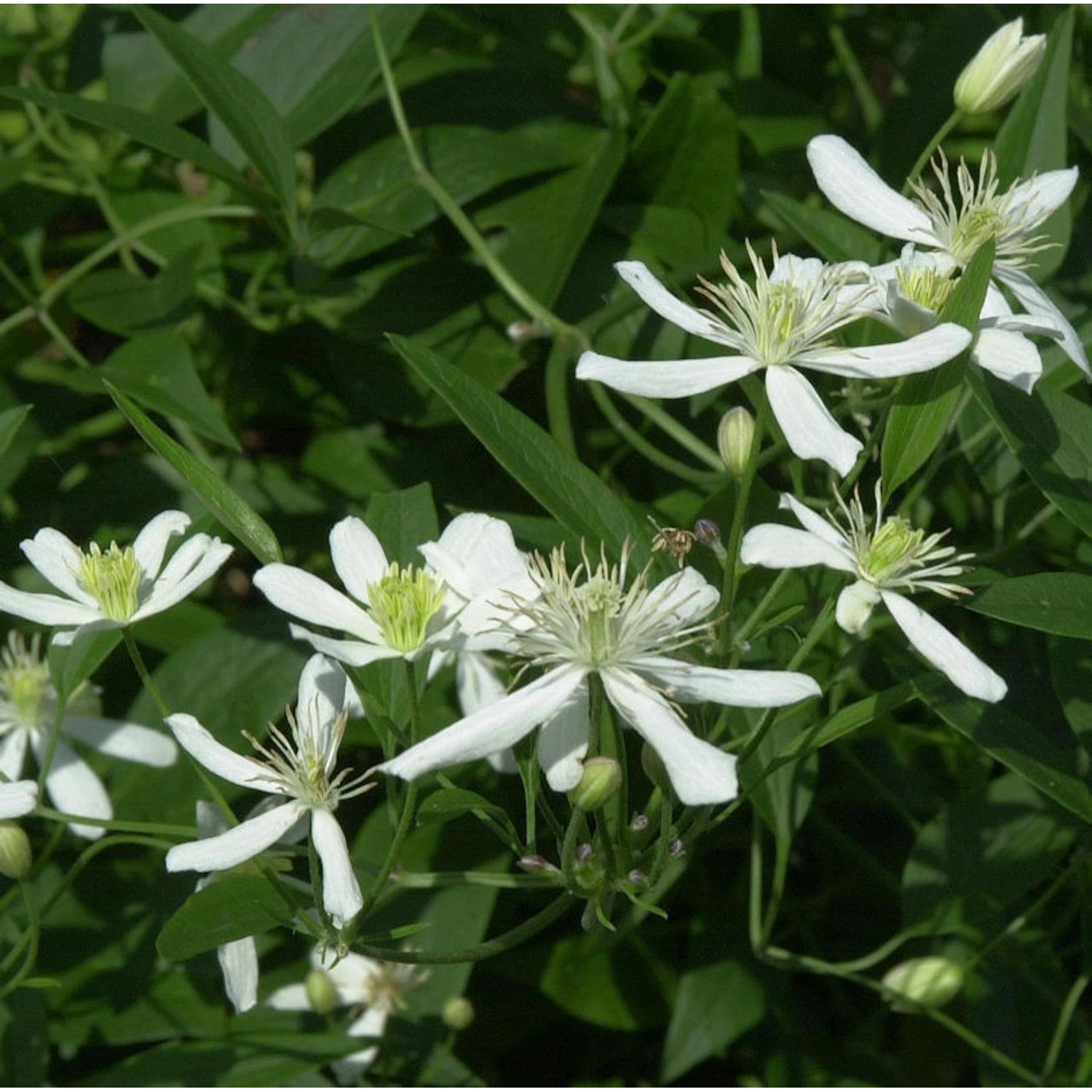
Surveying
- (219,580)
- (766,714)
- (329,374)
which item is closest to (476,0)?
(329,374)

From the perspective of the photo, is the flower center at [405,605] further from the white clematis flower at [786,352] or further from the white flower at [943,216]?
the white flower at [943,216]

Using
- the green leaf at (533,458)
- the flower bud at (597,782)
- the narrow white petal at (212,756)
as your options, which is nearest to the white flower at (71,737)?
the narrow white petal at (212,756)

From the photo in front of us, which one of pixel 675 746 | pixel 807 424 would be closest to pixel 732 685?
pixel 675 746

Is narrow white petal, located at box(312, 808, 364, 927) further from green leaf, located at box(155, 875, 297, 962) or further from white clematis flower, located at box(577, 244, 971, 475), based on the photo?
white clematis flower, located at box(577, 244, 971, 475)

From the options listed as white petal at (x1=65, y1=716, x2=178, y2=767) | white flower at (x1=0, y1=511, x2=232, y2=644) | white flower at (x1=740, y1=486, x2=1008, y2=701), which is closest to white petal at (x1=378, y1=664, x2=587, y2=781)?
white flower at (x1=740, y1=486, x2=1008, y2=701)

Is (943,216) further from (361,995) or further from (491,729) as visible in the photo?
(361,995)
